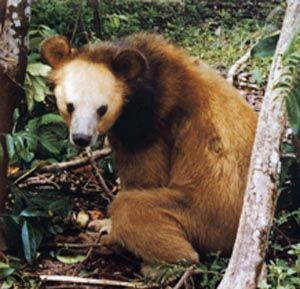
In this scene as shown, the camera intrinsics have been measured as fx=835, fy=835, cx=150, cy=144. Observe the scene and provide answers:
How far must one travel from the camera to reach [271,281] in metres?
4.57

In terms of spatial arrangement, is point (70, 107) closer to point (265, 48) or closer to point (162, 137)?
point (162, 137)

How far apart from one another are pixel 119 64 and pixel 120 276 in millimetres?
1324

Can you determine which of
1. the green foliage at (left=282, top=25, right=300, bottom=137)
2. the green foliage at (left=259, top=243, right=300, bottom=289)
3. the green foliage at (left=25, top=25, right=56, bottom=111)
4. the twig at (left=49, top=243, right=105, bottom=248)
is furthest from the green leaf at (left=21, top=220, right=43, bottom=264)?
the green foliage at (left=282, top=25, right=300, bottom=137)

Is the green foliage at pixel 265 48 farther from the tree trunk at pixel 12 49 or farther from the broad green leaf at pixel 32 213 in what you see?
the broad green leaf at pixel 32 213

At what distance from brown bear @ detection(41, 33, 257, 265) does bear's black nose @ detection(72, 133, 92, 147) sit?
0.32ft

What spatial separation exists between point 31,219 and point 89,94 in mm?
989

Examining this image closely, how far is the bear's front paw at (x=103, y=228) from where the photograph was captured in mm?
5371

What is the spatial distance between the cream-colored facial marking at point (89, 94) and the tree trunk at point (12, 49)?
0.28 meters

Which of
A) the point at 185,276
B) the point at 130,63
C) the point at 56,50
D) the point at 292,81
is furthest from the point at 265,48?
the point at 185,276

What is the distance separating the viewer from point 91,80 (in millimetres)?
Result: 5121

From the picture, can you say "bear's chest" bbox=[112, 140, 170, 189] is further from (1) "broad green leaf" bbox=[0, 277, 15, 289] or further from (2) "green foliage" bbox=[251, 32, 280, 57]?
(1) "broad green leaf" bbox=[0, 277, 15, 289]

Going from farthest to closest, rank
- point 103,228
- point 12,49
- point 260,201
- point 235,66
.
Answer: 1. point 235,66
2. point 103,228
3. point 12,49
4. point 260,201

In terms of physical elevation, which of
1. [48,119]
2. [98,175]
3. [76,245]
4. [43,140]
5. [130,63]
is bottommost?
[76,245]

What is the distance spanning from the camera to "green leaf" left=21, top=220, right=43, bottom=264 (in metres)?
5.31
